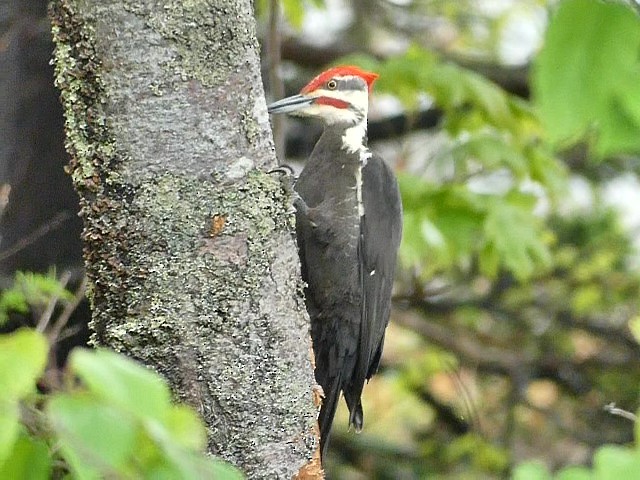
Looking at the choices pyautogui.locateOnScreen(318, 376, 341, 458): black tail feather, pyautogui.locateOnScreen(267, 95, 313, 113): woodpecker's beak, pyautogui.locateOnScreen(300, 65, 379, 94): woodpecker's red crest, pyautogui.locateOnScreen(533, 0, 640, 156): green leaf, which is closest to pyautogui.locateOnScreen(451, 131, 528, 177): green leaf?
pyautogui.locateOnScreen(300, 65, 379, 94): woodpecker's red crest

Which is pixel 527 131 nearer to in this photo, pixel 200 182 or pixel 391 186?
pixel 391 186

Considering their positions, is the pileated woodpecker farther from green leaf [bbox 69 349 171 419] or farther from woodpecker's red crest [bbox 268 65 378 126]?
green leaf [bbox 69 349 171 419]

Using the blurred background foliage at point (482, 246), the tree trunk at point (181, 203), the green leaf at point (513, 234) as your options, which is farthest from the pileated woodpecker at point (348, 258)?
the tree trunk at point (181, 203)

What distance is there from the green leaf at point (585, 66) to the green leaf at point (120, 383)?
21.2 inches

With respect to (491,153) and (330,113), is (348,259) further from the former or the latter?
(491,153)

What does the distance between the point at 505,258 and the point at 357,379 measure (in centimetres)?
89

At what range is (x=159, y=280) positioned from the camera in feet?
4.95

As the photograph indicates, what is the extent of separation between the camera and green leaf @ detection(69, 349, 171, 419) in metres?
0.68

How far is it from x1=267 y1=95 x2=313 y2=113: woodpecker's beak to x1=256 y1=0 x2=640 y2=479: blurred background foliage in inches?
7.0

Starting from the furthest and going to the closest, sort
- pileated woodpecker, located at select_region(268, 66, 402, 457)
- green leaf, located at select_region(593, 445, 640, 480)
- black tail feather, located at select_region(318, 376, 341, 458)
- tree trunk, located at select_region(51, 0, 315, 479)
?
pileated woodpecker, located at select_region(268, 66, 402, 457), black tail feather, located at select_region(318, 376, 341, 458), tree trunk, located at select_region(51, 0, 315, 479), green leaf, located at select_region(593, 445, 640, 480)

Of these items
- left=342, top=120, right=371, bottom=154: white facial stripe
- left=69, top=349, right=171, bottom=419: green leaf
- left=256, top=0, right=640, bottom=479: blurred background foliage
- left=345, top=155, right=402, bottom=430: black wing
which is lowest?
left=256, top=0, right=640, bottom=479: blurred background foliage

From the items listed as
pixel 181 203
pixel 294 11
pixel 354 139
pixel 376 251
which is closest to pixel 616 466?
pixel 181 203

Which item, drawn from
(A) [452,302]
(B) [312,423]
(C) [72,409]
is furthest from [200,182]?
(A) [452,302]

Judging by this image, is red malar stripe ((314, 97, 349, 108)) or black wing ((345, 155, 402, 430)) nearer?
black wing ((345, 155, 402, 430))
